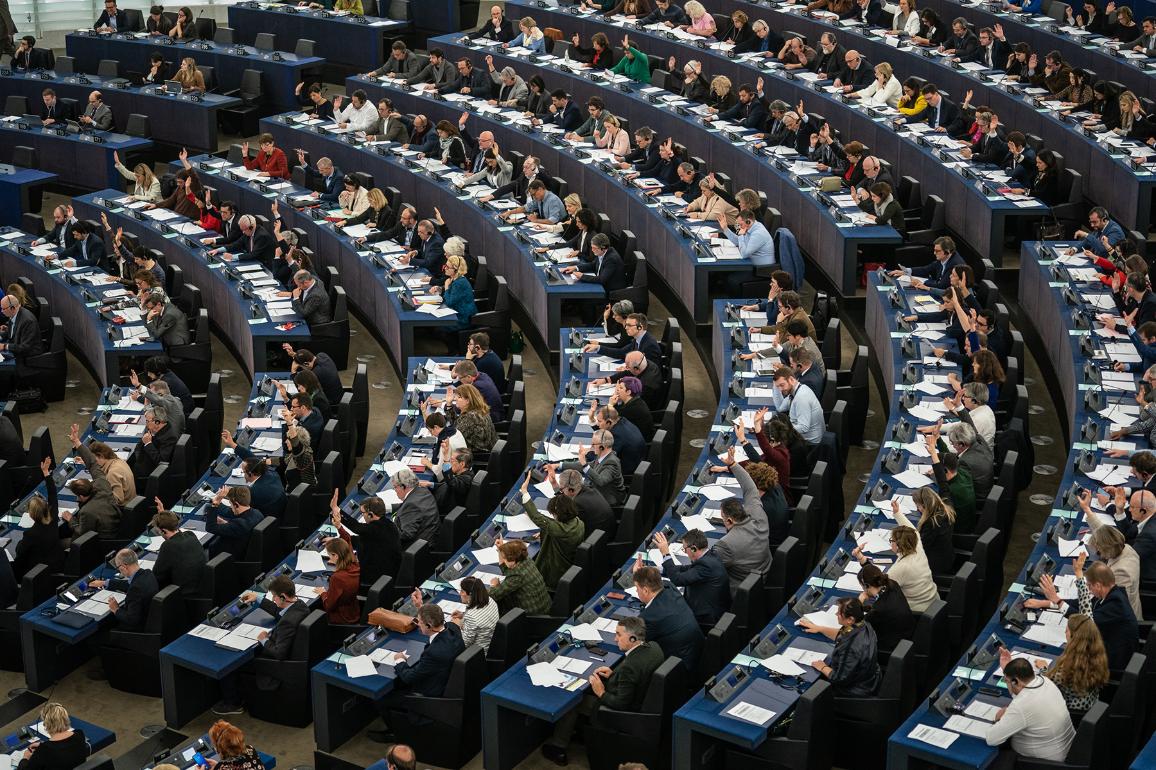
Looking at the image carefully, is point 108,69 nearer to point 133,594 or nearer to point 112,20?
point 112,20

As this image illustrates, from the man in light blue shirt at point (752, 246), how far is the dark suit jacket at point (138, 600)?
7255 mm

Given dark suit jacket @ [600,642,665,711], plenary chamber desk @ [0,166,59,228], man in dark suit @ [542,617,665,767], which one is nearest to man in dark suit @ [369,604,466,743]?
man in dark suit @ [542,617,665,767]

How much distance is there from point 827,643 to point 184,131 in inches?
648

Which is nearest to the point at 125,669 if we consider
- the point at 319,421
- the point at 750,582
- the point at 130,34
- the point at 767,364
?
the point at 319,421

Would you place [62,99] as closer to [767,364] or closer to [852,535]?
[767,364]

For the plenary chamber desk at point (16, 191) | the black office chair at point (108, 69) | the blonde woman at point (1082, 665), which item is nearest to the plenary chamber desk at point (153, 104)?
the black office chair at point (108, 69)

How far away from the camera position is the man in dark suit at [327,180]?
63.8ft

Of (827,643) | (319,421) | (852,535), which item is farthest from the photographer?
(319,421)

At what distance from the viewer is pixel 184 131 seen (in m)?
24.0

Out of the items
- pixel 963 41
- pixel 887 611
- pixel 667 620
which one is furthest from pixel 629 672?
pixel 963 41

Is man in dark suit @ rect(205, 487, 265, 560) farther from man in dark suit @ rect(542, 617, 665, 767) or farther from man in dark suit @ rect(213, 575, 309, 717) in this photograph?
man in dark suit @ rect(542, 617, 665, 767)

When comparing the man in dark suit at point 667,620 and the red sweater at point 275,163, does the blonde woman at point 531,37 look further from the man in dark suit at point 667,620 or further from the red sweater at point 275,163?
the man in dark suit at point 667,620

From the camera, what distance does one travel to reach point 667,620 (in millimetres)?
10461

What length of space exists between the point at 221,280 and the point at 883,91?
334 inches
